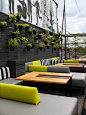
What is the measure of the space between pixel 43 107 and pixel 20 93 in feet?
1.35

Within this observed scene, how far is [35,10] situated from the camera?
8266 millimetres

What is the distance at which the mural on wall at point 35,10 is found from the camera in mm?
6111

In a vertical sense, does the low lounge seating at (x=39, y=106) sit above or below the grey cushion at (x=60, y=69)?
below

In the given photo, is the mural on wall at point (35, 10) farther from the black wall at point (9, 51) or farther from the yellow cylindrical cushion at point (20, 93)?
the yellow cylindrical cushion at point (20, 93)

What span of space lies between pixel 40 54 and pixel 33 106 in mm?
6153

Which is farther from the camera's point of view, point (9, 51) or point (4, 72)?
point (9, 51)

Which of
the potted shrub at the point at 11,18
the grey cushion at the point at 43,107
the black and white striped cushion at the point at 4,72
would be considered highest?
the potted shrub at the point at 11,18

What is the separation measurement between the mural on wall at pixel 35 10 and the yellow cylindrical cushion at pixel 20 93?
13.2 ft

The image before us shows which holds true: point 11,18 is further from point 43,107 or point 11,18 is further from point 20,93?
point 43,107

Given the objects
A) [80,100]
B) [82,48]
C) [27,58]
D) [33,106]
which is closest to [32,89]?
[33,106]

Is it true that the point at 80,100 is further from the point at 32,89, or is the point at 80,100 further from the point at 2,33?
the point at 2,33

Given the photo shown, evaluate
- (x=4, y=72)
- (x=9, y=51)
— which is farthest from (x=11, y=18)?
(x=4, y=72)

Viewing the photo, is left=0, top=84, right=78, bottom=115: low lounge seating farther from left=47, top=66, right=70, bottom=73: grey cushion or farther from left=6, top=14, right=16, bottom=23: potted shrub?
left=6, top=14, right=16, bottom=23: potted shrub

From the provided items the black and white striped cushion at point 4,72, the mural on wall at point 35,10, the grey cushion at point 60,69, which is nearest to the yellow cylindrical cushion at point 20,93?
the black and white striped cushion at point 4,72
